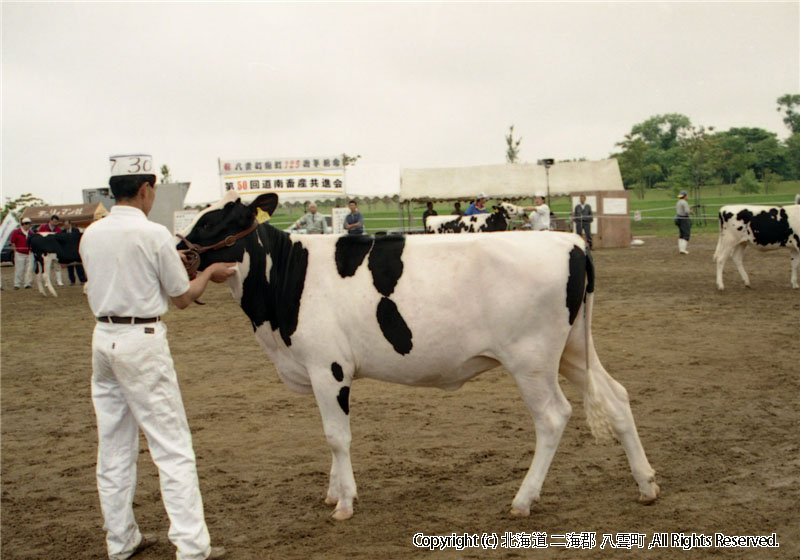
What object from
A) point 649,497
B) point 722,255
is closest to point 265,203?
point 649,497

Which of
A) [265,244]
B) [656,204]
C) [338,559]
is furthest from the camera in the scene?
[656,204]

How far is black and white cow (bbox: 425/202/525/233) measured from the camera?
57.7 ft

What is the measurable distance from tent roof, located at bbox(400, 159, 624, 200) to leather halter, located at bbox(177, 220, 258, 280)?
24330mm

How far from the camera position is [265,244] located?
4965 mm

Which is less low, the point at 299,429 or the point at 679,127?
the point at 679,127

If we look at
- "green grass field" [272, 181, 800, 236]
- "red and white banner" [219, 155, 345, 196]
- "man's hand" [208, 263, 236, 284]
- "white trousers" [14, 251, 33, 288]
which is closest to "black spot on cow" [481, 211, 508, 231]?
"red and white banner" [219, 155, 345, 196]

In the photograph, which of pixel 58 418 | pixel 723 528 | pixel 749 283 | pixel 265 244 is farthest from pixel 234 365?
pixel 749 283

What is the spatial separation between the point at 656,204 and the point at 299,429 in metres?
49.7

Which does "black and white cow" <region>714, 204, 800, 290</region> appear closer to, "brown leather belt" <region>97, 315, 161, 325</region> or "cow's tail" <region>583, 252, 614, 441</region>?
"cow's tail" <region>583, 252, 614, 441</region>

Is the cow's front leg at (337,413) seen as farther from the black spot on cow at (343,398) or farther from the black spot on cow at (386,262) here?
the black spot on cow at (386,262)

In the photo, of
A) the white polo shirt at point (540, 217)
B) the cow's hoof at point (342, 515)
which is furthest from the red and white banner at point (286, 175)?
the cow's hoof at point (342, 515)

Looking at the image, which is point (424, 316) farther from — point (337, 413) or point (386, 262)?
point (337, 413)

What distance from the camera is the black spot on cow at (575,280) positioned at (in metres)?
4.67

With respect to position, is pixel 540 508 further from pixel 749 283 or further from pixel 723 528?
pixel 749 283
